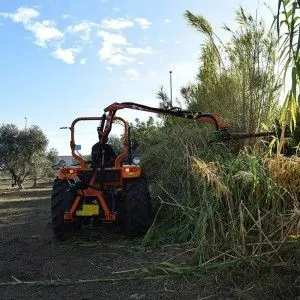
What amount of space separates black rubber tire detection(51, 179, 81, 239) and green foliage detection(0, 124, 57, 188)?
71.9ft

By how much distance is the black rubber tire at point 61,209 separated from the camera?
8.27 m

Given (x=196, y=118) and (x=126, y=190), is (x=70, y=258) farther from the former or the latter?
(x=196, y=118)

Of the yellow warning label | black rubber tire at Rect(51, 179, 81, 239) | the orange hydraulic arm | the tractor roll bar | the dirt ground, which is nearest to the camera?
the dirt ground

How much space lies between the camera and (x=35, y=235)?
9312 mm

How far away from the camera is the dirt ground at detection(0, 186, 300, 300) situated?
5043 millimetres

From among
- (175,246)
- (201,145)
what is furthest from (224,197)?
(201,145)

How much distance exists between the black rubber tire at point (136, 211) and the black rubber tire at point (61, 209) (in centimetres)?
86

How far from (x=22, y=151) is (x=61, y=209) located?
23.0 metres

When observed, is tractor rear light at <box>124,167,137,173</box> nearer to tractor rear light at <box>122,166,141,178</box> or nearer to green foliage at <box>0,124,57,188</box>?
tractor rear light at <box>122,166,141,178</box>

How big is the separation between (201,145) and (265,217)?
12.1 feet

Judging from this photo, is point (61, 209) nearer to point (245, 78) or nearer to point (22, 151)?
point (245, 78)

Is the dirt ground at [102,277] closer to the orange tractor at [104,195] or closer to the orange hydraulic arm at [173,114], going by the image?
the orange tractor at [104,195]

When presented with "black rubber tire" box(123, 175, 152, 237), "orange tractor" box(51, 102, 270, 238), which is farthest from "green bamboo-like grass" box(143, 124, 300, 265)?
"orange tractor" box(51, 102, 270, 238)

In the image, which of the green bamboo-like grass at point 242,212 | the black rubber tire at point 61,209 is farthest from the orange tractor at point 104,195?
the green bamboo-like grass at point 242,212
